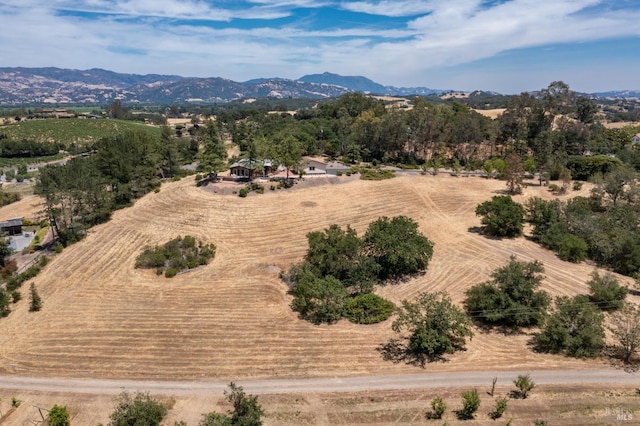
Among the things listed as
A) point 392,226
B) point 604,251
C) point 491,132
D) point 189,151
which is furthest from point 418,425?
point 189,151

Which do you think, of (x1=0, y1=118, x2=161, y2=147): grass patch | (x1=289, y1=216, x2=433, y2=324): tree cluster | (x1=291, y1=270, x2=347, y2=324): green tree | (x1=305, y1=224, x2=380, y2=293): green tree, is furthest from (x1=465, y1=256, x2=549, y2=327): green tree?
(x1=0, y1=118, x2=161, y2=147): grass patch

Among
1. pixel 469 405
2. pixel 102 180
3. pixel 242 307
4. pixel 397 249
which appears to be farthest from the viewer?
pixel 102 180

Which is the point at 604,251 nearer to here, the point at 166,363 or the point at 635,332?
the point at 635,332

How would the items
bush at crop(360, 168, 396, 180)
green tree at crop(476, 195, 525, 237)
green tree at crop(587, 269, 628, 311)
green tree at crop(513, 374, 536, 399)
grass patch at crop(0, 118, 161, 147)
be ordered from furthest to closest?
grass patch at crop(0, 118, 161, 147) < bush at crop(360, 168, 396, 180) < green tree at crop(476, 195, 525, 237) < green tree at crop(587, 269, 628, 311) < green tree at crop(513, 374, 536, 399)

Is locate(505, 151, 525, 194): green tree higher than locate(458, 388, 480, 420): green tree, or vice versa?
locate(505, 151, 525, 194): green tree

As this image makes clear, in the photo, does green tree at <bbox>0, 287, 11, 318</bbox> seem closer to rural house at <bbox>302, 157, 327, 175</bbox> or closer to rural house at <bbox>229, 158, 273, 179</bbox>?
rural house at <bbox>229, 158, 273, 179</bbox>

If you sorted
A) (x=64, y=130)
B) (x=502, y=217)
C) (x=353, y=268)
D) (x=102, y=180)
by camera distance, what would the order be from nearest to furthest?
1. (x=353, y=268)
2. (x=502, y=217)
3. (x=102, y=180)
4. (x=64, y=130)

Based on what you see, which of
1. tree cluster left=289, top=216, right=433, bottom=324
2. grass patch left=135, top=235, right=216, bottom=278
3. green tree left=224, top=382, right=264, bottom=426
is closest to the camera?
green tree left=224, top=382, right=264, bottom=426

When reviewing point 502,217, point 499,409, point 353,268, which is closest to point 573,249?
point 502,217

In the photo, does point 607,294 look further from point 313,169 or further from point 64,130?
point 64,130
